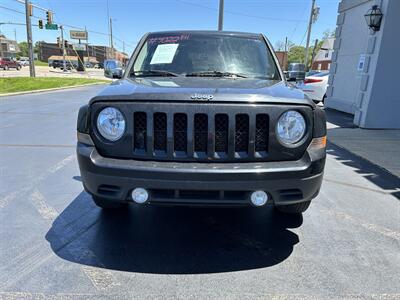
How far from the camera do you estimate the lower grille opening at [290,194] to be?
8.38ft

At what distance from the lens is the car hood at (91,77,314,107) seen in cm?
252

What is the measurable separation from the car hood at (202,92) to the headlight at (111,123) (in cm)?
9

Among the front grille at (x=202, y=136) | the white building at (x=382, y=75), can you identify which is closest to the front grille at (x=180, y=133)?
the front grille at (x=202, y=136)

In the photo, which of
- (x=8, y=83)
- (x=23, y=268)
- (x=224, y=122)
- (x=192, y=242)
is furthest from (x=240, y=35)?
(x=8, y=83)

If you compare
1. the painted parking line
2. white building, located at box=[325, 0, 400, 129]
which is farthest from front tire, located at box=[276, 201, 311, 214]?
white building, located at box=[325, 0, 400, 129]

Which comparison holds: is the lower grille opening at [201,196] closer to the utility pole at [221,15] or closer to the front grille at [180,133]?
the front grille at [180,133]

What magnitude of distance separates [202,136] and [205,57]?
1.48 meters

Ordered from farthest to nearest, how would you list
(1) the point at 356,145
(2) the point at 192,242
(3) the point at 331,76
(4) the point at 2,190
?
(3) the point at 331,76
(1) the point at 356,145
(4) the point at 2,190
(2) the point at 192,242

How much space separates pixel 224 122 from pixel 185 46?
1.66 metres

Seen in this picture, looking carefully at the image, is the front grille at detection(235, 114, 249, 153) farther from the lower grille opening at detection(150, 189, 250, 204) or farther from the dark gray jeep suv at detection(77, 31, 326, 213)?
the lower grille opening at detection(150, 189, 250, 204)

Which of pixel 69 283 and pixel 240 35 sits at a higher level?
pixel 240 35

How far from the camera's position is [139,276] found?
2.57m

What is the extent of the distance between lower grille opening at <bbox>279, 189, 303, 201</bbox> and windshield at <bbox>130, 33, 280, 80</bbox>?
54.5 inches

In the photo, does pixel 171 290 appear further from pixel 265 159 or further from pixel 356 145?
pixel 356 145
